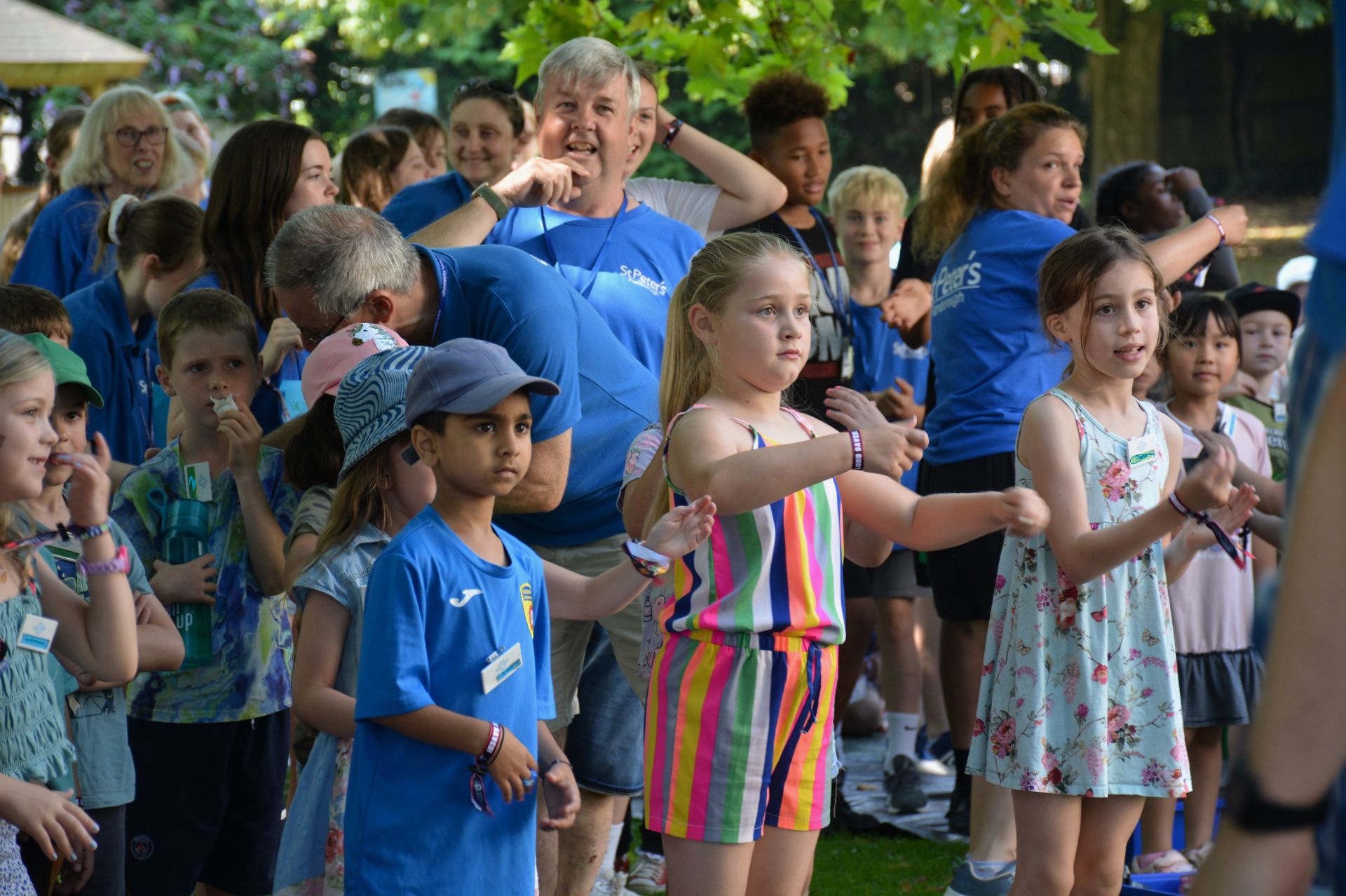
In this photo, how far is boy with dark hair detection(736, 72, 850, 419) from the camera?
222 inches

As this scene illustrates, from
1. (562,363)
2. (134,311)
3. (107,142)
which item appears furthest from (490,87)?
(562,363)

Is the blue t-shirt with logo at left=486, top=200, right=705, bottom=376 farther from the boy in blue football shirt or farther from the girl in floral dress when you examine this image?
the boy in blue football shirt

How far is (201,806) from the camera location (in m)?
3.68

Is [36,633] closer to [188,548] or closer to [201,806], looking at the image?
[188,548]

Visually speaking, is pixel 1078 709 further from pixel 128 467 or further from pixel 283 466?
pixel 128 467

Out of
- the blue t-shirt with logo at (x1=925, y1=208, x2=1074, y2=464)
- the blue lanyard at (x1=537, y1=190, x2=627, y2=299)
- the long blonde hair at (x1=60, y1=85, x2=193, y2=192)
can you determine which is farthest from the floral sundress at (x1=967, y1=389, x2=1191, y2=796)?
the long blonde hair at (x1=60, y1=85, x2=193, y2=192)

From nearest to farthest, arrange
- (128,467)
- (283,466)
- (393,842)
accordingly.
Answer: (393,842)
(283,466)
(128,467)

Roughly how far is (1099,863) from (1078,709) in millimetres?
366

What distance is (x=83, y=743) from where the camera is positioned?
3.19 m

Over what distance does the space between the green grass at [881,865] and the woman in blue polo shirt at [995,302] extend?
89 centimetres

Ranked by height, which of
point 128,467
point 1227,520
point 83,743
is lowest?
point 83,743

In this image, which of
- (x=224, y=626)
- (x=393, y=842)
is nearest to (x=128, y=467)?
(x=224, y=626)

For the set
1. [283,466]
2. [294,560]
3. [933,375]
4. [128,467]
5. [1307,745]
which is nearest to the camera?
[1307,745]

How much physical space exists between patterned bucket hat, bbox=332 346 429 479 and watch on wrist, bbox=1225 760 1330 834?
6.28ft
